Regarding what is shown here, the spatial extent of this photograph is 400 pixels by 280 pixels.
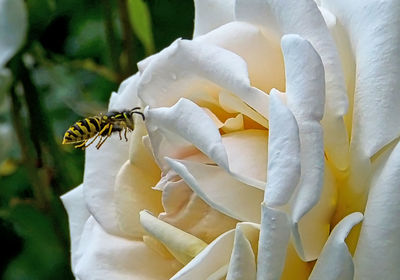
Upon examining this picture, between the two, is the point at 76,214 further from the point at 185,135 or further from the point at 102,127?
the point at 185,135

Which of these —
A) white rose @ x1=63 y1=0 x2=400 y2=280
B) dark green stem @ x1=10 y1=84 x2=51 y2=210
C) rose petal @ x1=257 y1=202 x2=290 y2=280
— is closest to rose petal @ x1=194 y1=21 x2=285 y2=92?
white rose @ x1=63 y1=0 x2=400 y2=280

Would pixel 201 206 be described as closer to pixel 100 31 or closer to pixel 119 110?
pixel 119 110

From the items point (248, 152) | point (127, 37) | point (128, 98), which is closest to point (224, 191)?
point (248, 152)

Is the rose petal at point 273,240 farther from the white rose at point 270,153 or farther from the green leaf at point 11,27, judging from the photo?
the green leaf at point 11,27

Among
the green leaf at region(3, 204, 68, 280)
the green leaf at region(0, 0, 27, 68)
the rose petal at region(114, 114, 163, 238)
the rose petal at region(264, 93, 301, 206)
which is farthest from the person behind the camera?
the green leaf at region(3, 204, 68, 280)

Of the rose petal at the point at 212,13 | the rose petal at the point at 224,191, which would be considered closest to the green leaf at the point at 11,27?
the rose petal at the point at 212,13

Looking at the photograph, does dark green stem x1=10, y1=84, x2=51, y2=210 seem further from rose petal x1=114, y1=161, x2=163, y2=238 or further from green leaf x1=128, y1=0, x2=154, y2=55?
rose petal x1=114, y1=161, x2=163, y2=238
